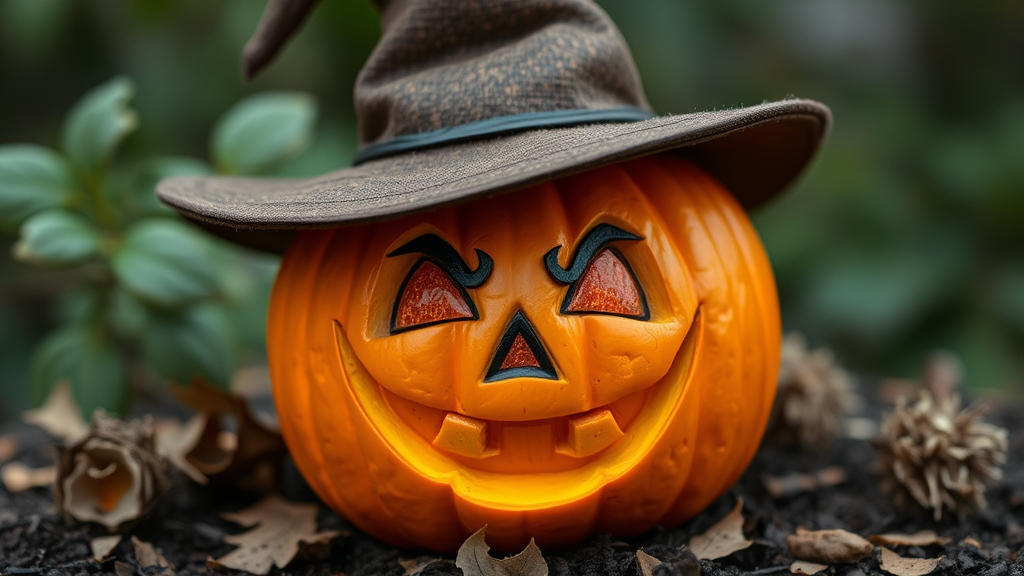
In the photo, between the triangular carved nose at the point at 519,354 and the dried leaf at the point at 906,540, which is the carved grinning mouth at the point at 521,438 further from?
the dried leaf at the point at 906,540

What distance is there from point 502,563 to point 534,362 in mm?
325

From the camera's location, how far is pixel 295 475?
207 centimetres

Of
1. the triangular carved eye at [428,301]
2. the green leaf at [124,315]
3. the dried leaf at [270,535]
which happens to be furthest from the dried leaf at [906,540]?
the green leaf at [124,315]

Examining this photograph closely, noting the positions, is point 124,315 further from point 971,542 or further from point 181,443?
point 971,542

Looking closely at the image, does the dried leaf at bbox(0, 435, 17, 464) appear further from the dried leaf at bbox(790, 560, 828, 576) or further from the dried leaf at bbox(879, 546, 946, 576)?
the dried leaf at bbox(879, 546, 946, 576)

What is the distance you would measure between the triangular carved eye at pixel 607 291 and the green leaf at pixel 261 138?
1.36 meters

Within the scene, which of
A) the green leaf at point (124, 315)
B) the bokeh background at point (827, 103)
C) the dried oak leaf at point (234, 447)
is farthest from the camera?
the bokeh background at point (827, 103)

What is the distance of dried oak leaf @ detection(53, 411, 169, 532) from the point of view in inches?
66.6

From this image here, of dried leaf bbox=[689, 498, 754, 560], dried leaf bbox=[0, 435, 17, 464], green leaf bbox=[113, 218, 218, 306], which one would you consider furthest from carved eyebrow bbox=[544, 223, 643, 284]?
dried leaf bbox=[0, 435, 17, 464]

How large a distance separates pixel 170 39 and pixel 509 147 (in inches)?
128

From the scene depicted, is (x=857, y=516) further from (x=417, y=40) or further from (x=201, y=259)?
(x=201, y=259)

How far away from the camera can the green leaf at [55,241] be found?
1.98 m

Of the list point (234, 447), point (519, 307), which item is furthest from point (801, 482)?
point (234, 447)

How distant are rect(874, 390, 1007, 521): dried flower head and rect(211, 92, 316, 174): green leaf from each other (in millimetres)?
1759
